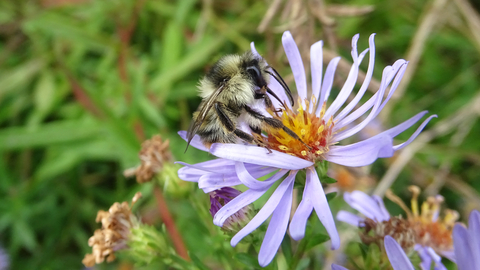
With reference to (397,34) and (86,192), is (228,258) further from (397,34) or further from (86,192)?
(397,34)

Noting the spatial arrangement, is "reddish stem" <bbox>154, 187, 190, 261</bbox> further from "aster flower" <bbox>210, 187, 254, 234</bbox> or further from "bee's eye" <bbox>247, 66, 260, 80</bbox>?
"bee's eye" <bbox>247, 66, 260, 80</bbox>

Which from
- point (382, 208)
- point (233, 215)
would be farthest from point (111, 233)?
point (382, 208)

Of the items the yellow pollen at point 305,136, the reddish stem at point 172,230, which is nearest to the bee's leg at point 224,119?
the yellow pollen at point 305,136

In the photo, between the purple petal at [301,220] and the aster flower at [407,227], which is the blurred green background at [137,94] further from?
the purple petal at [301,220]

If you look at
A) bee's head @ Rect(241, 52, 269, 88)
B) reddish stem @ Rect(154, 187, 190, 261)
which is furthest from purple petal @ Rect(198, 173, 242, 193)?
reddish stem @ Rect(154, 187, 190, 261)

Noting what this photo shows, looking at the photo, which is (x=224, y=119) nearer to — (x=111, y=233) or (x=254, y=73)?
(x=254, y=73)
